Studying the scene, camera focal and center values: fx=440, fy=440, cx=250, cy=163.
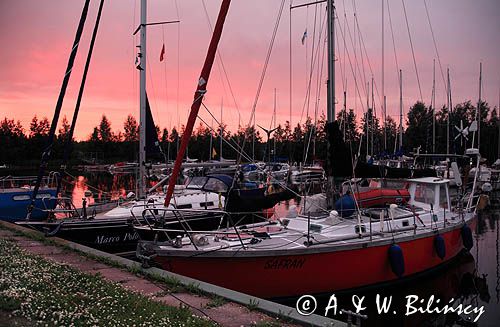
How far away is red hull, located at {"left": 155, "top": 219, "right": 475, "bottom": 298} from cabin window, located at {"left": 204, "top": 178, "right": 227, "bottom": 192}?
761 centimetres

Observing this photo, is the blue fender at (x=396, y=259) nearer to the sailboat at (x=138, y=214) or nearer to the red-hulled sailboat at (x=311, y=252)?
the red-hulled sailboat at (x=311, y=252)

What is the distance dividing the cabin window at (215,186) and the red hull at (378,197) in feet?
20.5

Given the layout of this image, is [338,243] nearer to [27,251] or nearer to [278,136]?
[27,251]

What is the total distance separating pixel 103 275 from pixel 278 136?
95954 mm

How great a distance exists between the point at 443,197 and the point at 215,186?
825 centimetres

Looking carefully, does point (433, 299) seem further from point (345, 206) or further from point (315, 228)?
point (315, 228)

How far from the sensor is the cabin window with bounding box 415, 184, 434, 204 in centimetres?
1414

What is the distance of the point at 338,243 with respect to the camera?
10.3 m

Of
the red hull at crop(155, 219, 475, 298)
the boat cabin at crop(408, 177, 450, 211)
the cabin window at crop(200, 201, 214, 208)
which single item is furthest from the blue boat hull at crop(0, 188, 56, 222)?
the boat cabin at crop(408, 177, 450, 211)

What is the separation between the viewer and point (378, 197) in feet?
41.9

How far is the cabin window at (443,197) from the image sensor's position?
561 inches

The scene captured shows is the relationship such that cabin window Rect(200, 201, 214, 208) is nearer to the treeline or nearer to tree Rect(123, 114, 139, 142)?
the treeline

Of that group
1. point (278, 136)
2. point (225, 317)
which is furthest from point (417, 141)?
point (225, 317)

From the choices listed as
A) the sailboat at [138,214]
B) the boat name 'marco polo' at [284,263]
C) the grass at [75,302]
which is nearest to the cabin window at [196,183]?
the sailboat at [138,214]
